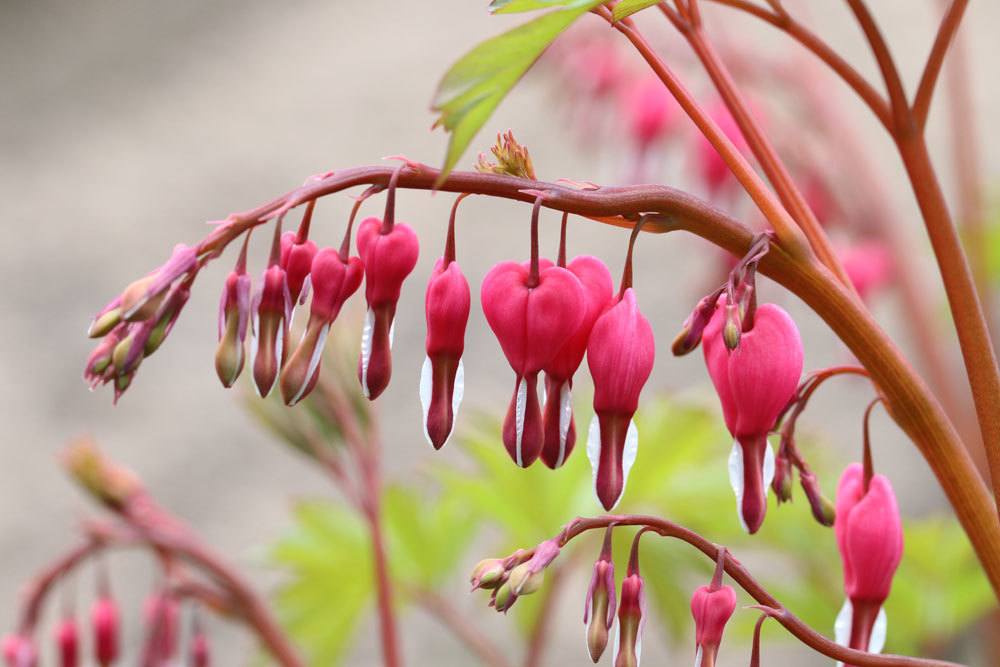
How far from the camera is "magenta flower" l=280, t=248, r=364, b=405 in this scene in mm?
408

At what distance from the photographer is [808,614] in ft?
3.39

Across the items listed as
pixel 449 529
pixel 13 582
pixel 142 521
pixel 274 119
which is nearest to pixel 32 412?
pixel 13 582

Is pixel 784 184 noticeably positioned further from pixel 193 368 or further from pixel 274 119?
pixel 274 119

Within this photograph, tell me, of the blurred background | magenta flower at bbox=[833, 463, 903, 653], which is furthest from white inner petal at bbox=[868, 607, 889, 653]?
the blurred background

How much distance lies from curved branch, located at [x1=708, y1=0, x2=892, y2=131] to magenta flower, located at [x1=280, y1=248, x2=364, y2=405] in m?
0.17

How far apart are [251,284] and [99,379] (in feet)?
0.18

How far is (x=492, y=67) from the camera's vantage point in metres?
0.36

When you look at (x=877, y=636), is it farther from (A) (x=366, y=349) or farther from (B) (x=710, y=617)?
(A) (x=366, y=349)

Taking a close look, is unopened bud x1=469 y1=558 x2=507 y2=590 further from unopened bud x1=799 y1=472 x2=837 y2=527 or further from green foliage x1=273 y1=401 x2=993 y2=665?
green foliage x1=273 y1=401 x2=993 y2=665

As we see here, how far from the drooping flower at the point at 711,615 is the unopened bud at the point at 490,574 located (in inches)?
2.5

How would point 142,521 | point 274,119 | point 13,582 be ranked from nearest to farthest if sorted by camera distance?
1. point 142,521
2. point 13,582
3. point 274,119

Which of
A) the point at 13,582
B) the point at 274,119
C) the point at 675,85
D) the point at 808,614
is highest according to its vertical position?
the point at 274,119

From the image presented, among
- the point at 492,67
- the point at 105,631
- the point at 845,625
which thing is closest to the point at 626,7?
the point at 492,67

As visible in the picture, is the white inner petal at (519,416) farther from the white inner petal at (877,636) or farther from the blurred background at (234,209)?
the blurred background at (234,209)
